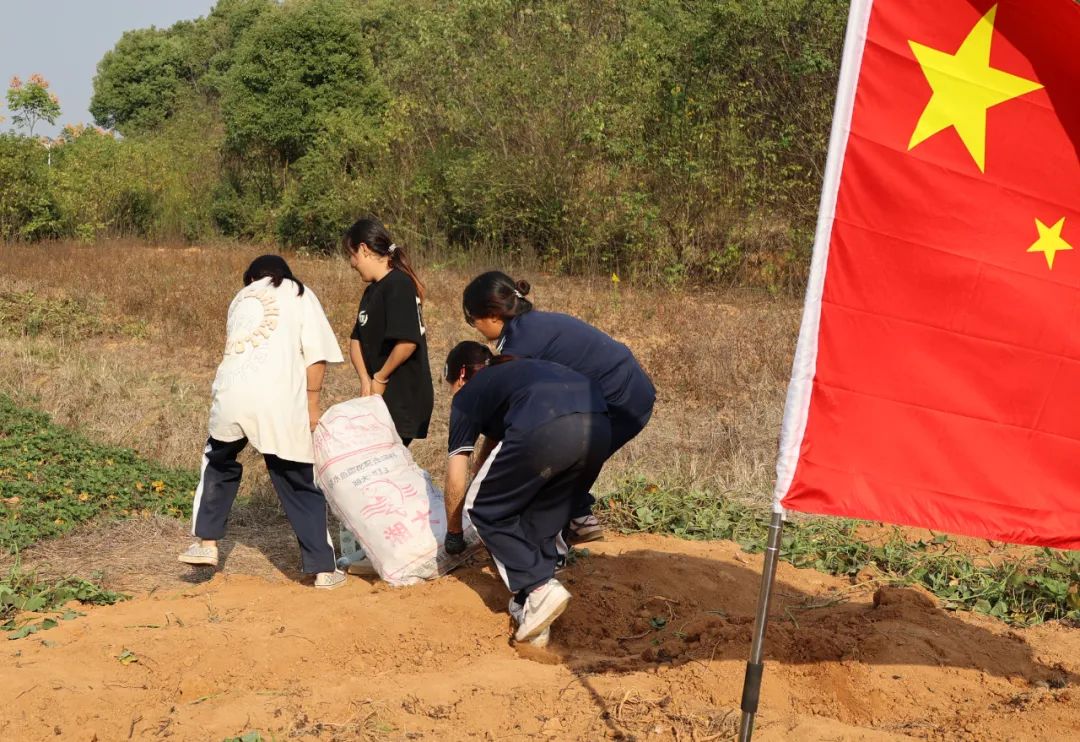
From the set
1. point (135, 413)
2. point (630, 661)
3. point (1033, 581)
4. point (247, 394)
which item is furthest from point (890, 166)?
point (135, 413)

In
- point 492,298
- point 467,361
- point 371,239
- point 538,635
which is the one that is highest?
point 371,239

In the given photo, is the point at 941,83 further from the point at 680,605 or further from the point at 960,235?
the point at 680,605

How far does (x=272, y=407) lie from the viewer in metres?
5.06

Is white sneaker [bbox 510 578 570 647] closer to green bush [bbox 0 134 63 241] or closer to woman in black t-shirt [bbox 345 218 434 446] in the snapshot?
woman in black t-shirt [bbox 345 218 434 446]

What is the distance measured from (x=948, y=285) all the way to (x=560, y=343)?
75.9 inches

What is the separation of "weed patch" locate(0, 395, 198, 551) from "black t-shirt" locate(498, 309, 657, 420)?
9.33ft

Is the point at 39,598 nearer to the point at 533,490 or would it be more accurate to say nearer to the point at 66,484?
the point at 66,484

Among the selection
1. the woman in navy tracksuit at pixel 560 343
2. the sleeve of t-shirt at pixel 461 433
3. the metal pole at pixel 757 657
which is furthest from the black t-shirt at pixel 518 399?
the metal pole at pixel 757 657

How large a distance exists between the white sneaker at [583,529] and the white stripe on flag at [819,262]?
2.60 metres

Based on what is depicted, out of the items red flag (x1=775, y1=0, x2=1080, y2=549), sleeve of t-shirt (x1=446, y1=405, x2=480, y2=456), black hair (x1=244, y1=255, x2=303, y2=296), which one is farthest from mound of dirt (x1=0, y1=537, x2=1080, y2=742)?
black hair (x1=244, y1=255, x2=303, y2=296)

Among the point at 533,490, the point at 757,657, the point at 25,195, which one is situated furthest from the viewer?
the point at 25,195

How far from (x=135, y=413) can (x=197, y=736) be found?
5850mm

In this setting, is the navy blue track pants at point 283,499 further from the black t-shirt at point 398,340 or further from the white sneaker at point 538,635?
the white sneaker at point 538,635

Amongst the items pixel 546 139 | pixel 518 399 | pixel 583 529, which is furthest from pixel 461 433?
pixel 546 139
